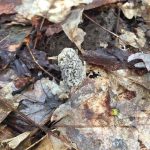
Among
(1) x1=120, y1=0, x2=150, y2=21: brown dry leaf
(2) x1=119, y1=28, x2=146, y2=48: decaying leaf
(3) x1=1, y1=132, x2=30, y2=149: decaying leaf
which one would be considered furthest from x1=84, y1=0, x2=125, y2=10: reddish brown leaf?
(3) x1=1, y1=132, x2=30, y2=149: decaying leaf

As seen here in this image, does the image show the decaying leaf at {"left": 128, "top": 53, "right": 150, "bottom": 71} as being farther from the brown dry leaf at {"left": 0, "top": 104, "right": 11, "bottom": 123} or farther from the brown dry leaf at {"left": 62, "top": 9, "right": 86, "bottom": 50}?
the brown dry leaf at {"left": 0, "top": 104, "right": 11, "bottom": 123}

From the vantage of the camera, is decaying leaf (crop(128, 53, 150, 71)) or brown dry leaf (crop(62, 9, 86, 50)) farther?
brown dry leaf (crop(62, 9, 86, 50))

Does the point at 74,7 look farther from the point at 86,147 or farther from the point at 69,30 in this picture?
the point at 86,147

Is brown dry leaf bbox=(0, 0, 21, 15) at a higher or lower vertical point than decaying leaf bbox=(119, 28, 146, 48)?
higher

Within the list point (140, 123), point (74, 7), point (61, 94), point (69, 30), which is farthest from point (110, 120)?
point (74, 7)

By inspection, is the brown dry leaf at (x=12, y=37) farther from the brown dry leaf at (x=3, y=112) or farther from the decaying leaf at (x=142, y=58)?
the decaying leaf at (x=142, y=58)

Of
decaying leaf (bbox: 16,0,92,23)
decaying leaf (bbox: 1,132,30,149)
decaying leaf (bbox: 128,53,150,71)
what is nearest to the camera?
decaying leaf (bbox: 1,132,30,149)
